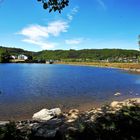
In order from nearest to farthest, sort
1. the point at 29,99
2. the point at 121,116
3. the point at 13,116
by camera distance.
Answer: the point at 121,116, the point at 13,116, the point at 29,99

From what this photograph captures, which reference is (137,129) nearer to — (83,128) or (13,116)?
(83,128)

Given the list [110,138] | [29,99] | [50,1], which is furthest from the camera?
[29,99]

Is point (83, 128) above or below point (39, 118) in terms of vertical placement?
above

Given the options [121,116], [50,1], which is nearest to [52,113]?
[121,116]

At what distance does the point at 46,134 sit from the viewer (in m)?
12.9

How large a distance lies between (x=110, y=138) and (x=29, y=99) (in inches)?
981

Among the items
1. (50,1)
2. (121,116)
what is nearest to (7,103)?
(121,116)

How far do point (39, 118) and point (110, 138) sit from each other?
10.9 m

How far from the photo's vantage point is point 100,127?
43.8 ft

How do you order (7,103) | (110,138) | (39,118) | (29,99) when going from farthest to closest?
(29,99), (7,103), (39,118), (110,138)

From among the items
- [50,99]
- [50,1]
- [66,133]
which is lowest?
[50,99]

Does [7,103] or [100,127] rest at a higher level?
[100,127]

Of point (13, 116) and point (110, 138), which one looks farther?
point (13, 116)

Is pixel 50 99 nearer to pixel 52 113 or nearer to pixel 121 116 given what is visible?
pixel 52 113
